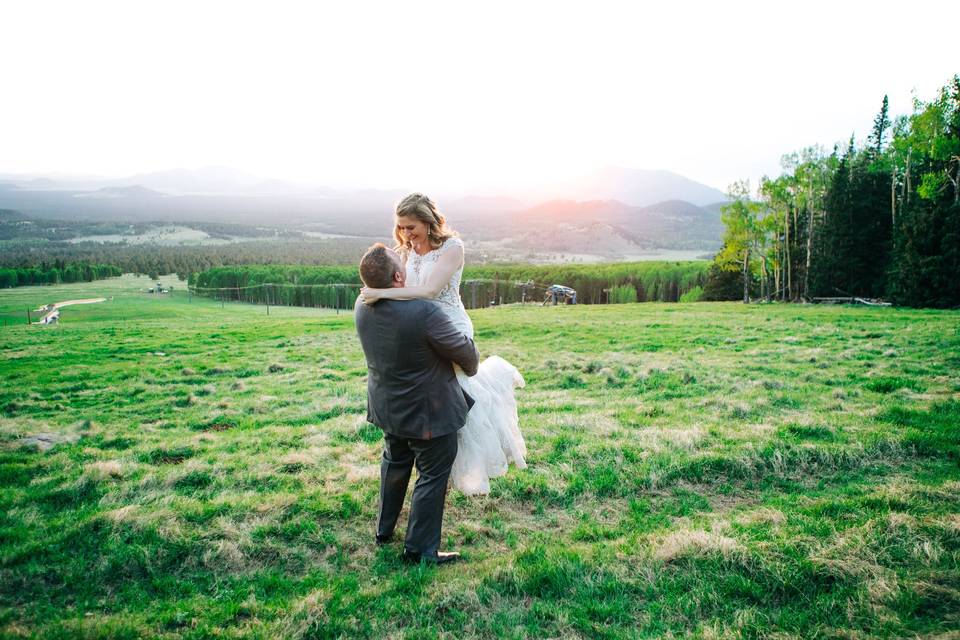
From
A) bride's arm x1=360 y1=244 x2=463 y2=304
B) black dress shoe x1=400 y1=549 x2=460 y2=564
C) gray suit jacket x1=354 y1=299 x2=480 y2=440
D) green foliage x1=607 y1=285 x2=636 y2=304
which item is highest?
bride's arm x1=360 y1=244 x2=463 y2=304

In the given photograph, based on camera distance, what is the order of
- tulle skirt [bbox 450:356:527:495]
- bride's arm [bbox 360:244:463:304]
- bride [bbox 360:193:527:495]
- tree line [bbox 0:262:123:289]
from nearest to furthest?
bride's arm [bbox 360:244:463:304] < bride [bbox 360:193:527:495] < tulle skirt [bbox 450:356:527:495] < tree line [bbox 0:262:123:289]

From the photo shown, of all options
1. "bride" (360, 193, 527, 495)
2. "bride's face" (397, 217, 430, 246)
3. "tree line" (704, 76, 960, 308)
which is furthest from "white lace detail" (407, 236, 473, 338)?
"tree line" (704, 76, 960, 308)

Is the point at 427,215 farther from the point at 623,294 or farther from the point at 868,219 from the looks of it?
the point at 623,294

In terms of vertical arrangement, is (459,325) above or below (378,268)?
below

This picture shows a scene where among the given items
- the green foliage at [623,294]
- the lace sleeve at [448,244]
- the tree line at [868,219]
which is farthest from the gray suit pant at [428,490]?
the green foliage at [623,294]

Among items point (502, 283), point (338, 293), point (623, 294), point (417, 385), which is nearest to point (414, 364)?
point (417, 385)

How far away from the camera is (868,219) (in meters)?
44.4

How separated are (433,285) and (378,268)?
0.46 meters

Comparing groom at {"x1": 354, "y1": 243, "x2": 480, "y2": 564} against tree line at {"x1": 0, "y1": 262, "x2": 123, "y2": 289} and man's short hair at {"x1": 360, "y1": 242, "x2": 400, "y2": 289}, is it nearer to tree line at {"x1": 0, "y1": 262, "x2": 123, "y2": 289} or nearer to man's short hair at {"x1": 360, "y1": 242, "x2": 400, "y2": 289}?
man's short hair at {"x1": 360, "y1": 242, "x2": 400, "y2": 289}

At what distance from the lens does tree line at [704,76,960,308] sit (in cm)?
3391

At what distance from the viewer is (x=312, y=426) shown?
28.6 ft

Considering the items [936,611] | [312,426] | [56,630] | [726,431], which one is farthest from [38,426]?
[936,611]

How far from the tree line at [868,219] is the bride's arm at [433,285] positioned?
38699 millimetres

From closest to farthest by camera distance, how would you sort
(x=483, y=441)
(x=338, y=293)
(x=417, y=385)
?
(x=417, y=385) < (x=483, y=441) < (x=338, y=293)
